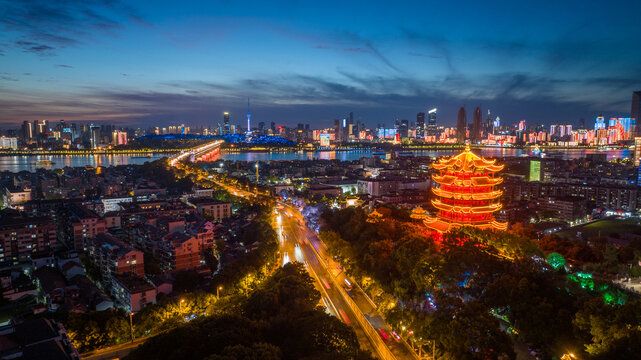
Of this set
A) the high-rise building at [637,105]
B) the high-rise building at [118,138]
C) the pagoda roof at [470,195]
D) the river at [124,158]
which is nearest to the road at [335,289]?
the pagoda roof at [470,195]

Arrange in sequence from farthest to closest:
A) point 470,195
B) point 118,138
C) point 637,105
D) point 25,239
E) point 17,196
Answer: point 118,138
point 637,105
point 17,196
point 25,239
point 470,195

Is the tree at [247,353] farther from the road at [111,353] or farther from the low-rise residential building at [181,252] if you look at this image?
the low-rise residential building at [181,252]

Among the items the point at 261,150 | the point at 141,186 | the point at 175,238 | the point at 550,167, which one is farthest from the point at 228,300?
the point at 261,150

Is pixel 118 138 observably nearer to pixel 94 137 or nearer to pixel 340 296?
pixel 94 137

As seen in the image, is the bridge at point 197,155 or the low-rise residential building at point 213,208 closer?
the low-rise residential building at point 213,208

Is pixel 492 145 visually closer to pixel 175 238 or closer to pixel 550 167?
pixel 550 167

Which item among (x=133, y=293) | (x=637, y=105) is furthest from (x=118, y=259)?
(x=637, y=105)

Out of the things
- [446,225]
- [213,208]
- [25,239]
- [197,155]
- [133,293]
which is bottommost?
[133,293]
